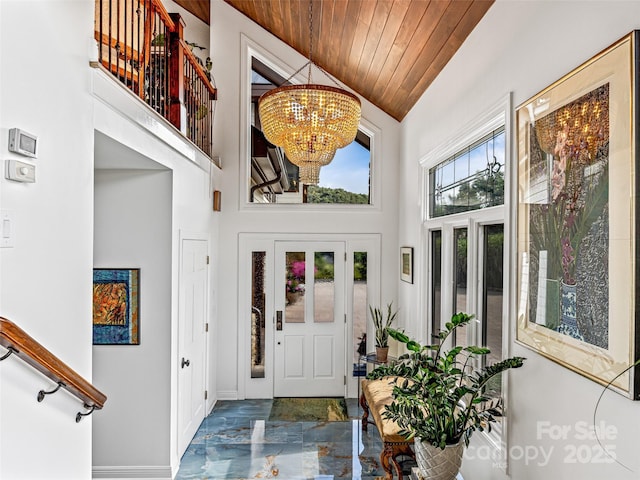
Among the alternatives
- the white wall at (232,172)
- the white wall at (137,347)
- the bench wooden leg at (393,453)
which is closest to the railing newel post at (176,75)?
the white wall at (137,347)

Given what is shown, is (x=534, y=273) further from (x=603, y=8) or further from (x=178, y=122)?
(x=178, y=122)

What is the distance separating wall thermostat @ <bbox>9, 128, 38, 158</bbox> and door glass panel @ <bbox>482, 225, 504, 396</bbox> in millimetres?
2283

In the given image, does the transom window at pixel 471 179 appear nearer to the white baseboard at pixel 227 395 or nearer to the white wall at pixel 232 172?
the white wall at pixel 232 172

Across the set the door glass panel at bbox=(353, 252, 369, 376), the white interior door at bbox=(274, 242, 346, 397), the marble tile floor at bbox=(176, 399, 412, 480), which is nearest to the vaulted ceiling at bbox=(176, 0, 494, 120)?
the door glass panel at bbox=(353, 252, 369, 376)

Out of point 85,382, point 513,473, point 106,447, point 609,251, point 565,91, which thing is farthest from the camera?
point 106,447

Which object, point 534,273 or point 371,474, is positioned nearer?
point 534,273

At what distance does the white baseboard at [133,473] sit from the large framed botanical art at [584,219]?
2.70m

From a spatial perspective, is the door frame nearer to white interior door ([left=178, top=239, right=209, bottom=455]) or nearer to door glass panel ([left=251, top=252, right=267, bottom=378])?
door glass panel ([left=251, top=252, right=267, bottom=378])

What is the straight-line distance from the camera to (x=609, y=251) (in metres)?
1.38

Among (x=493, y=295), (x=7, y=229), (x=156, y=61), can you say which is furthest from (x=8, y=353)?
(x=156, y=61)

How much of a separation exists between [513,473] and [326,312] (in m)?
3.08

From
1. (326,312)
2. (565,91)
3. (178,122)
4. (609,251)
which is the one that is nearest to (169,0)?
(178,122)

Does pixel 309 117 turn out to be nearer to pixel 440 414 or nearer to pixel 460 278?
pixel 460 278

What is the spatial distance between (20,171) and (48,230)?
0.88 ft
